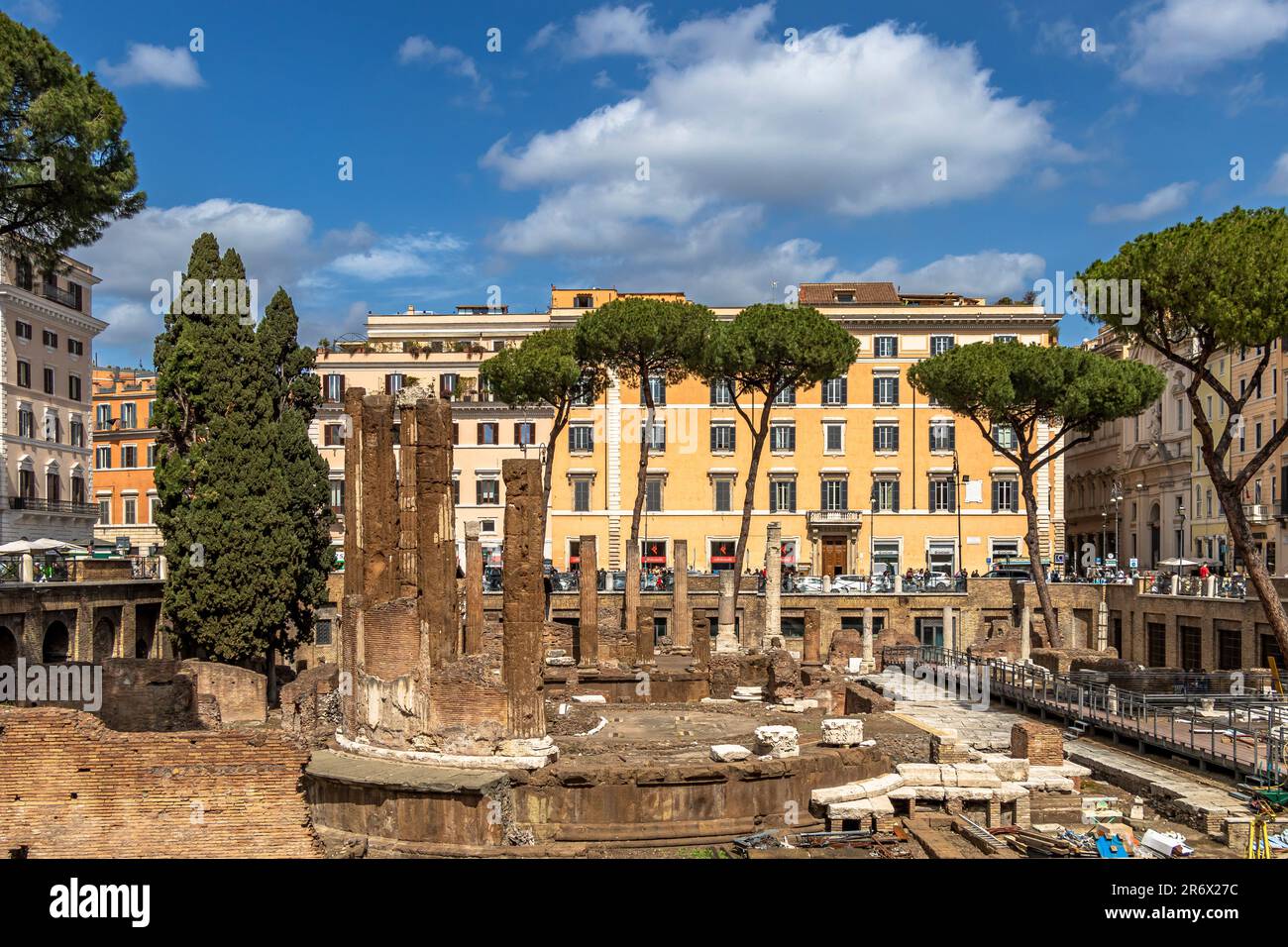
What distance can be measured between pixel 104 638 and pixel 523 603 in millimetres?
20771

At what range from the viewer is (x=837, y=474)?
5391 cm

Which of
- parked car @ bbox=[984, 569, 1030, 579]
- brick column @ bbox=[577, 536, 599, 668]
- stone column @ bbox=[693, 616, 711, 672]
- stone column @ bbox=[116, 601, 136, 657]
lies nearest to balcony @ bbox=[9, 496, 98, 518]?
stone column @ bbox=[116, 601, 136, 657]

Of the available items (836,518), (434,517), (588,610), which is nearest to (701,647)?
(588,610)

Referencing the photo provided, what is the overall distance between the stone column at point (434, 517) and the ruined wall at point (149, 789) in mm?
5625

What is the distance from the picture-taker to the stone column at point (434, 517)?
20000mm

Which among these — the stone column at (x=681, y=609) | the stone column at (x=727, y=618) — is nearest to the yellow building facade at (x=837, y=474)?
the stone column at (x=727, y=618)

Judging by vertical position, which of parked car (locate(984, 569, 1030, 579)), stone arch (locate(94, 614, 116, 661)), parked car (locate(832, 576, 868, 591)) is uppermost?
parked car (locate(984, 569, 1030, 579))

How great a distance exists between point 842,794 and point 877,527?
36.3m

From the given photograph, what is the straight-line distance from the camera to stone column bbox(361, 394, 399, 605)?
2081 centimetres

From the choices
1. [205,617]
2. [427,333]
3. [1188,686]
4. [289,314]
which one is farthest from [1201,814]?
[427,333]

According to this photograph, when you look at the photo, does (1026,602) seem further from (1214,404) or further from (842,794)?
(842,794)

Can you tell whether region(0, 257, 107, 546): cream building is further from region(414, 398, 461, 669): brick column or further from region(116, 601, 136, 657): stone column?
region(414, 398, 461, 669): brick column

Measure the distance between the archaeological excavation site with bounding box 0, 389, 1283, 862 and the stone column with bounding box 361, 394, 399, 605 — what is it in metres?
0.04
